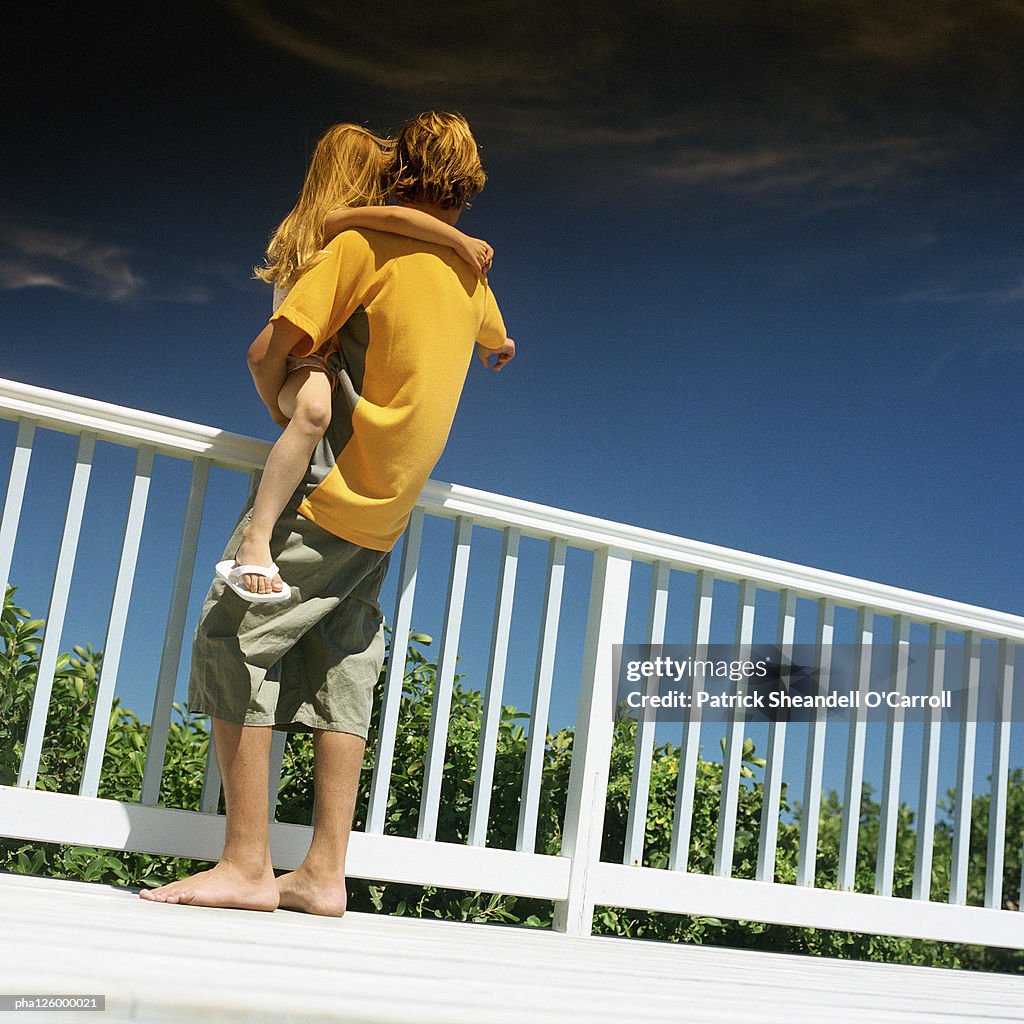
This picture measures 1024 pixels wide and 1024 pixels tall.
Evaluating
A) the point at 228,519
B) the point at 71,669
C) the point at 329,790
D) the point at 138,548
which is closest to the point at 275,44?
the point at 228,519

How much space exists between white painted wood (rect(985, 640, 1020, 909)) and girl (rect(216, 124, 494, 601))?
1.75 metres

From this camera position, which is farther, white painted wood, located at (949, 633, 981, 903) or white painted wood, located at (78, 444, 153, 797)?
white painted wood, located at (949, 633, 981, 903)

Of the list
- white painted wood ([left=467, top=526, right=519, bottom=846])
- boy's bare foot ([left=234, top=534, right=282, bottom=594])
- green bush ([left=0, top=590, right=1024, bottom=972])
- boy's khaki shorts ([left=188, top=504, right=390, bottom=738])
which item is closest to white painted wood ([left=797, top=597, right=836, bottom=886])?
green bush ([left=0, top=590, right=1024, bottom=972])

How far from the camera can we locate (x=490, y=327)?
202 cm

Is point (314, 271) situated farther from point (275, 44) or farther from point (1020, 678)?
point (275, 44)

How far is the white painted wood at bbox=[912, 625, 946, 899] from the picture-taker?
249 centimetres

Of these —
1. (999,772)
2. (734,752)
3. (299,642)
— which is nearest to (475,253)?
(299,642)

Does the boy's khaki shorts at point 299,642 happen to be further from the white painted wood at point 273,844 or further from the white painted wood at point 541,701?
the white painted wood at point 541,701

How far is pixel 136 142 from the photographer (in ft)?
21.2

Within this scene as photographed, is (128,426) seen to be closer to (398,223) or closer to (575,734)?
(398,223)

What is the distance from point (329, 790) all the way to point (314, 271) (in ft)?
2.81

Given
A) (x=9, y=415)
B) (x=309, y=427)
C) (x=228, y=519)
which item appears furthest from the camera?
(x=228, y=519)

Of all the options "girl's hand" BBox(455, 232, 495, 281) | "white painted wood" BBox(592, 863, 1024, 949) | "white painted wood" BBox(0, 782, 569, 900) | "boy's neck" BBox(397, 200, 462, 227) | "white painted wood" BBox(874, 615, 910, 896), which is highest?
"boy's neck" BBox(397, 200, 462, 227)

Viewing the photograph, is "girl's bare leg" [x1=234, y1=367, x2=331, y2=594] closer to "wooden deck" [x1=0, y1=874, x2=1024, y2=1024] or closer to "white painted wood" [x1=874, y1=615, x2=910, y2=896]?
"wooden deck" [x1=0, y1=874, x2=1024, y2=1024]
